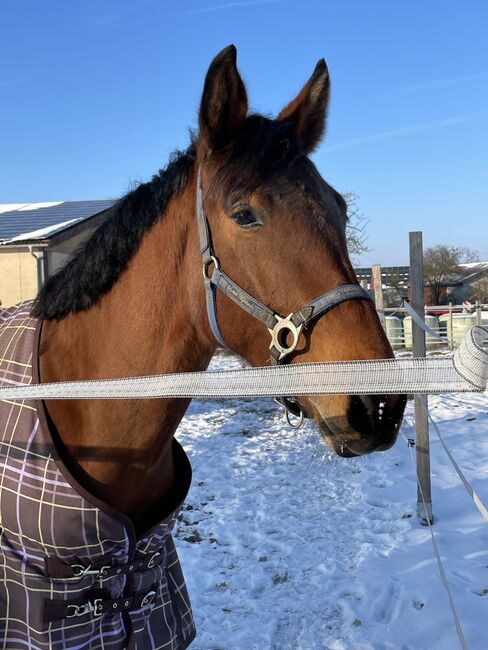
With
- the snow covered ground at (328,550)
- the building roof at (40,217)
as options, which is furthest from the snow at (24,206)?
the snow covered ground at (328,550)

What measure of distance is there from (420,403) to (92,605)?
142 inches

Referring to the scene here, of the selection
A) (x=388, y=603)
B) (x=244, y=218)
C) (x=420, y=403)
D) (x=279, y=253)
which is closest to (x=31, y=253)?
(x=420, y=403)

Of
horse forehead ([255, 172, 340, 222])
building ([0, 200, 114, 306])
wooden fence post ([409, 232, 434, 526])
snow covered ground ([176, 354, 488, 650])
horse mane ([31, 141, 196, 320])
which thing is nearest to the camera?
horse forehead ([255, 172, 340, 222])

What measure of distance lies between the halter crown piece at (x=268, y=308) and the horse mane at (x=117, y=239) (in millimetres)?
160

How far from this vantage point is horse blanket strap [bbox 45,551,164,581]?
4.80 feet

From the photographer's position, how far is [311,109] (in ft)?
5.50

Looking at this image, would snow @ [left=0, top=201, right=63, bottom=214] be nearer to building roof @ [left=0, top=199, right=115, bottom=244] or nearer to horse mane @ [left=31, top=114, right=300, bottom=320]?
building roof @ [left=0, top=199, right=115, bottom=244]

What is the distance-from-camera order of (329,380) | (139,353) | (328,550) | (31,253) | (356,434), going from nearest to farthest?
1. (329,380)
2. (356,434)
3. (139,353)
4. (328,550)
5. (31,253)

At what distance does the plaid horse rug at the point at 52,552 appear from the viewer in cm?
144

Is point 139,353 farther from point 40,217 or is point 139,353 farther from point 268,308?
point 40,217

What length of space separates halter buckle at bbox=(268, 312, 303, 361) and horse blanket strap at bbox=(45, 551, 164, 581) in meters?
0.89

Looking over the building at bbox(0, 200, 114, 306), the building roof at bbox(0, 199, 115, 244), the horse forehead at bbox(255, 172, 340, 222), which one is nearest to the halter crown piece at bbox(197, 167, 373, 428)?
the horse forehead at bbox(255, 172, 340, 222)

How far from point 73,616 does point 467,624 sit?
8.69 ft

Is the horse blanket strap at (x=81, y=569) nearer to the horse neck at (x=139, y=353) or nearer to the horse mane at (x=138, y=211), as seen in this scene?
the horse neck at (x=139, y=353)
